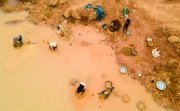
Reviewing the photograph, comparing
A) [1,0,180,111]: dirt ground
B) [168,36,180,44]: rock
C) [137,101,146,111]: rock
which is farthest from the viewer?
[168,36,180,44]: rock

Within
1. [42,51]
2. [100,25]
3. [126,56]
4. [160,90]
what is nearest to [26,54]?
[42,51]

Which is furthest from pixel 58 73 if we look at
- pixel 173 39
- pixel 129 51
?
pixel 173 39

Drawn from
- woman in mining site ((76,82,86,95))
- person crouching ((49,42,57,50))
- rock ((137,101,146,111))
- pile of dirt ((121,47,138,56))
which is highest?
person crouching ((49,42,57,50))

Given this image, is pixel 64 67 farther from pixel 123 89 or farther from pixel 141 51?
pixel 141 51

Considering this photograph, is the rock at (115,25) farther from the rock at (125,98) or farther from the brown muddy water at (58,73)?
the rock at (125,98)

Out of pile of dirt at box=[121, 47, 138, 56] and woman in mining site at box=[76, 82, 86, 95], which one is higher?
pile of dirt at box=[121, 47, 138, 56]

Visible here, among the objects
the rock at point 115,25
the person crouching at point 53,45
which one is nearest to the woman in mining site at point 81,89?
the person crouching at point 53,45

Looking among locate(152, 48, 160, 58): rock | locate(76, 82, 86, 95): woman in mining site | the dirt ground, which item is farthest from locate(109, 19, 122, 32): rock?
locate(76, 82, 86, 95): woman in mining site

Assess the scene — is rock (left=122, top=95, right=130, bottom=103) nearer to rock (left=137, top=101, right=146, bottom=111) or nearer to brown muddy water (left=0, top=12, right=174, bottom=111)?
brown muddy water (left=0, top=12, right=174, bottom=111)

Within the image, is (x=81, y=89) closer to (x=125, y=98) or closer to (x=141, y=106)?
(x=125, y=98)
